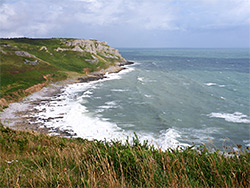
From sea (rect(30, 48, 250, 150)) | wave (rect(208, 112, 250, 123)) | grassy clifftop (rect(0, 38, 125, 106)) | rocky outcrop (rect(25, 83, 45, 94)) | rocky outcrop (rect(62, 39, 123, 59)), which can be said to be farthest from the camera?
rocky outcrop (rect(62, 39, 123, 59))

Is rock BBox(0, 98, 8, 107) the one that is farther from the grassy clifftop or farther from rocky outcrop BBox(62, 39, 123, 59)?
rocky outcrop BBox(62, 39, 123, 59)

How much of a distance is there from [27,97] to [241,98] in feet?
186

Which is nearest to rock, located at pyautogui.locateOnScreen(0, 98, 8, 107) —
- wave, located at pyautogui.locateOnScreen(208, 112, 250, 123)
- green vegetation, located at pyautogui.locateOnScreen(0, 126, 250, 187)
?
green vegetation, located at pyautogui.locateOnScreen(0, 126, 250, 187)

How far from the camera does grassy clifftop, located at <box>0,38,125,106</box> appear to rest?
184 ft

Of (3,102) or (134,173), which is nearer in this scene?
(134,173)

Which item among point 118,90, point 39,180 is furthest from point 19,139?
point 118,90

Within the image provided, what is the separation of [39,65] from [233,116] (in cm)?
7509

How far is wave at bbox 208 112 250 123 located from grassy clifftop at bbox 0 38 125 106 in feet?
152

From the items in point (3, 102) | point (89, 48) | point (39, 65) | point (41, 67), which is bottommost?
point (3, 102)

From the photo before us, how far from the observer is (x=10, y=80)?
59.5 m

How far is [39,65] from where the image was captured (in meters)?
82.6

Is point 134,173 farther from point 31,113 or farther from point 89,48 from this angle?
point 89,48

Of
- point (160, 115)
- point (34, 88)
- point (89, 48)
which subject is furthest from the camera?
point (89, 48)

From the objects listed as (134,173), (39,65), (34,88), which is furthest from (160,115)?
(39,65)
